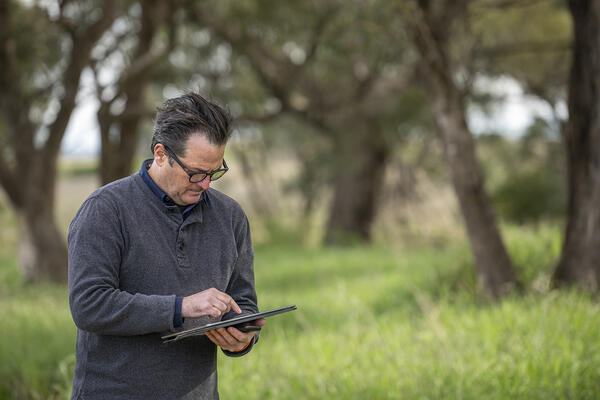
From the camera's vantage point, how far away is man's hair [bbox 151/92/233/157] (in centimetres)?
220

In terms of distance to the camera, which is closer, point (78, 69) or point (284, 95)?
point (78, 69)

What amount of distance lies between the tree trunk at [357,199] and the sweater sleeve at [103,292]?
12.3 m

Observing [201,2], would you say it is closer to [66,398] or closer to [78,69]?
[78,69]

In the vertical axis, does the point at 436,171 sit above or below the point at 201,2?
below

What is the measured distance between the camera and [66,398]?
4078 millimetres

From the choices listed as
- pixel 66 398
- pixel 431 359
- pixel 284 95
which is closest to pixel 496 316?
pixel 431 359

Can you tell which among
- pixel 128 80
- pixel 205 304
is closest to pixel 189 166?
pixel 205 304

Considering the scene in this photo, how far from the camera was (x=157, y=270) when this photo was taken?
2201 millimetres

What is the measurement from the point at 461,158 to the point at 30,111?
7.24 m

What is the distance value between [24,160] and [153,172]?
29.2 ft

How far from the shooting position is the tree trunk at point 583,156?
6242 mm

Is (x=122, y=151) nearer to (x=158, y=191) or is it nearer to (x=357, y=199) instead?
(x=357, y=199)

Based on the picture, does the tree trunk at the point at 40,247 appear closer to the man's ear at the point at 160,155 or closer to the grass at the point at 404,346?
the grass at the point at 404,346

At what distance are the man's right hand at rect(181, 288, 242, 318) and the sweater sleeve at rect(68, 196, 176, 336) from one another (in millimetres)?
45
